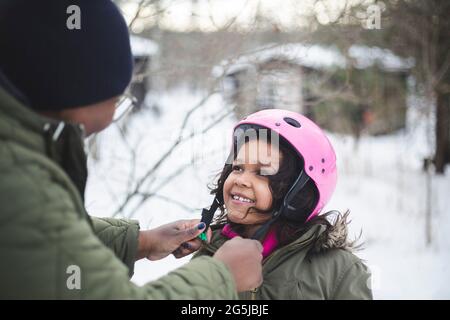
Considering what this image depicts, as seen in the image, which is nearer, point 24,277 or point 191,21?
point 24,277

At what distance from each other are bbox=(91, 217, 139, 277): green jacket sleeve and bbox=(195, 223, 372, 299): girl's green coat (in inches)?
19.3

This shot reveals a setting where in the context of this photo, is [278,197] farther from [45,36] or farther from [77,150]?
[45,36]

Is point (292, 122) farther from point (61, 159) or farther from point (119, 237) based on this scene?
point (61, 159)

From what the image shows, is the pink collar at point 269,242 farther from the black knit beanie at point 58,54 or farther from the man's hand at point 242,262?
the black knit beanie at point 58,54

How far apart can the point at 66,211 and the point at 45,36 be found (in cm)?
45

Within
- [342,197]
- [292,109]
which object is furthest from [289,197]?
[342,197]

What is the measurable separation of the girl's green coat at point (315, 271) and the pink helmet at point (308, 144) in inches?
8.0

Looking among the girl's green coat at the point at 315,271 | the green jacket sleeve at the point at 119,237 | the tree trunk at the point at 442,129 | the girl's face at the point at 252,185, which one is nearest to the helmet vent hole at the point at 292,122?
the girl's face at the point at 252,185

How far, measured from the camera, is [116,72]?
1238 mm

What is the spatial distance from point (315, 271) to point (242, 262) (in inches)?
25.2

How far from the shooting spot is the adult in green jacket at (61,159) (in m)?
0.99

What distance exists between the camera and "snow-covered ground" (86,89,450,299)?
454 centimetres
